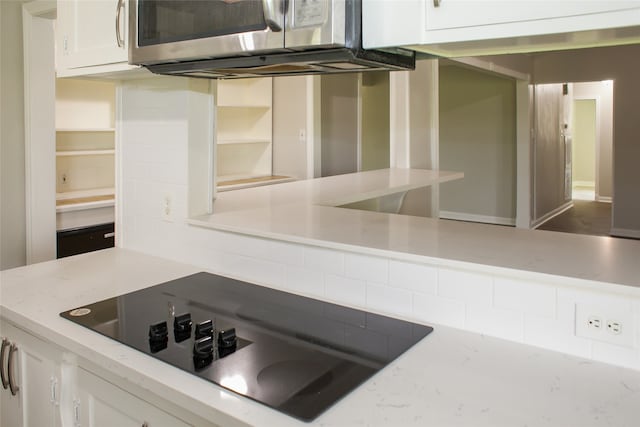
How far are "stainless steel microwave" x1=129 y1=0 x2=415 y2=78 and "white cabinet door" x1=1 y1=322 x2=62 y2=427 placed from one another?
843 mm

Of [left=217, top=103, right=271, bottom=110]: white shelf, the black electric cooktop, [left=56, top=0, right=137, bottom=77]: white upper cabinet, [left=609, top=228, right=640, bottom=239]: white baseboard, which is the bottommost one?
[left=609, top=228, right=640, bottom=239]: white baseboard

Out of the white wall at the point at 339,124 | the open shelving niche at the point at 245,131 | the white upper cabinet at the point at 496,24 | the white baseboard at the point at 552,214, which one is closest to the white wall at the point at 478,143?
the white baseboard at the point at 552,214

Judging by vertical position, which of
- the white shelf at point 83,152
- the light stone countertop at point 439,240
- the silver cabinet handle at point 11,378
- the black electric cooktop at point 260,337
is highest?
the white shelf at point 83,152

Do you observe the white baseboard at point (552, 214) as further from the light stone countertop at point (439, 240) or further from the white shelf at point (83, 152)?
the light stone countertop at point (439, 240)

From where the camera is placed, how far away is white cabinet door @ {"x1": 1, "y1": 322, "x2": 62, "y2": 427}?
1.52m

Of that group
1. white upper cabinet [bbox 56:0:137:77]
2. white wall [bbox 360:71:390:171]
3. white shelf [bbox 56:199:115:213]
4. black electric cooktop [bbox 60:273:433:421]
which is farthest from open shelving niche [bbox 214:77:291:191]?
black electric cooktop [bbox 60:273:433:421]

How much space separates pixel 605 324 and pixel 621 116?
6500mm

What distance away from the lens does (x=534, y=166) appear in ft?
24.2

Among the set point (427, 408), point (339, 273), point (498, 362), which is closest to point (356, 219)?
point (339, 273)

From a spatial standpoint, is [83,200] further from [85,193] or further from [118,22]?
[118,22]

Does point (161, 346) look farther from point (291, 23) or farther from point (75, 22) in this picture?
point (75, 22)

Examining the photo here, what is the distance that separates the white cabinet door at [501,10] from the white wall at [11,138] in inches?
119

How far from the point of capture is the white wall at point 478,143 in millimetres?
7547

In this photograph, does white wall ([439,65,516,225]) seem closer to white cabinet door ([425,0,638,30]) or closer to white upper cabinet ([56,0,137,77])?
white upper cabinet ([56,0,137,77])
